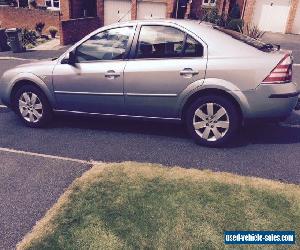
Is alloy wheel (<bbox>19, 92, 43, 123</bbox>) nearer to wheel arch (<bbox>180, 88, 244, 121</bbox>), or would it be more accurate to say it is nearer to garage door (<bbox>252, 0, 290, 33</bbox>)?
wheel arch (<bbox>180, 88, 244, 121</bbox>)

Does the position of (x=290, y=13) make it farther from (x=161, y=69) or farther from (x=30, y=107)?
(x=30, y=107)

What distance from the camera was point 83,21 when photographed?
64.0 ft

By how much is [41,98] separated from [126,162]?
2.14 m

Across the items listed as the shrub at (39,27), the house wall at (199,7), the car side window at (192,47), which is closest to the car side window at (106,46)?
the car side window at (192,47)

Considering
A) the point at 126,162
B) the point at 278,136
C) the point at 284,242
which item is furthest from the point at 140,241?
the point at 278,136

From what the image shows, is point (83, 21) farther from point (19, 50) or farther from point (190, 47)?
point (190, 47)

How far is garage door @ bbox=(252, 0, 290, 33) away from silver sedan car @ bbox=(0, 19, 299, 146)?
62.4ft

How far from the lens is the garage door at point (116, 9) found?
21.7 metres

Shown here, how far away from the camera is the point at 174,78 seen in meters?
4.97

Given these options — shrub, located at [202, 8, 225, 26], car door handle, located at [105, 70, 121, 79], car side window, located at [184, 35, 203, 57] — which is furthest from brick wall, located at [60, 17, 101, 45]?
car side window, located at [184, 35, 203, 57]

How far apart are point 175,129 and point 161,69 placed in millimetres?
1353

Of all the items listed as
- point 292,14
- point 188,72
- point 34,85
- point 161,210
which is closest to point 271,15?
point 292,14

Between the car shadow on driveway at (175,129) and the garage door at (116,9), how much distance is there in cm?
1692

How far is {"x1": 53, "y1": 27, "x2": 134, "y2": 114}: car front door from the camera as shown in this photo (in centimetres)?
530
